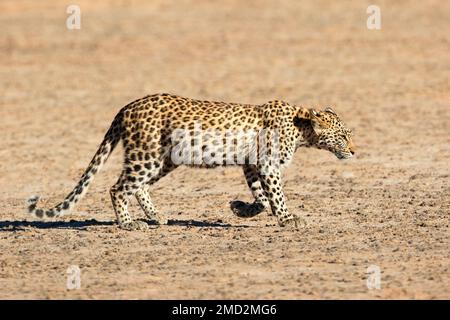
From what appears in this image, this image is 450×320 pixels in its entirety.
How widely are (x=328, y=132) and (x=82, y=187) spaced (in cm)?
268

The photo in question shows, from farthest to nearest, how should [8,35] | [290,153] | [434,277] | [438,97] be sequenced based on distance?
[8,35] → [438,97] → [290,153] → [434,277]

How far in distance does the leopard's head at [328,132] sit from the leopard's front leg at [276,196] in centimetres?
66

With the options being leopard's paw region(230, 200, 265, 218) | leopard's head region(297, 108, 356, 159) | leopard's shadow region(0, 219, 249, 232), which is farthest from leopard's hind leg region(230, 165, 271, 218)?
leopard's head region(297, 108, 356, 159)

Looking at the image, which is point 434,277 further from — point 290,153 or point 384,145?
point 384,145

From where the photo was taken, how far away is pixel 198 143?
13.2m

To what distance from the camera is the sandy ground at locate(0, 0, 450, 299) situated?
11586mm

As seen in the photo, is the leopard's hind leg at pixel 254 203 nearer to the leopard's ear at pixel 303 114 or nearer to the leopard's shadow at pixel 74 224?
the leopard's shadow at pixel 74 224

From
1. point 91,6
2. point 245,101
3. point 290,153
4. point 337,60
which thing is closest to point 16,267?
point 290,153

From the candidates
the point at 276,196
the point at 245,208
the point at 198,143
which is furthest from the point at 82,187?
the point at 276,196

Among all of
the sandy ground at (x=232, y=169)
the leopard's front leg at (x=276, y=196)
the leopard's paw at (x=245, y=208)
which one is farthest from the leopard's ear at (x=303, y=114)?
the sandy ground at (x=232, y=169)

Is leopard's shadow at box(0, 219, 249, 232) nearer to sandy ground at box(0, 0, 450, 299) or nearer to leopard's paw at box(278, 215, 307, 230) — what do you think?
sandy ground at box(0, 0, 450, 299)

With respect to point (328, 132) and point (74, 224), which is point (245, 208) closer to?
point (328, 132)

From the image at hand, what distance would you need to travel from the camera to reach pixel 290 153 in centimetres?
1343
